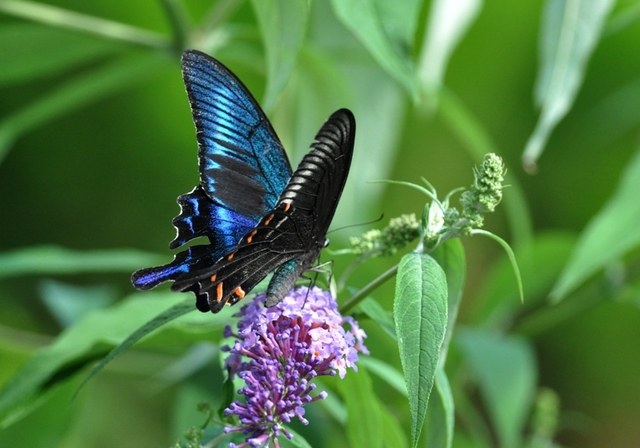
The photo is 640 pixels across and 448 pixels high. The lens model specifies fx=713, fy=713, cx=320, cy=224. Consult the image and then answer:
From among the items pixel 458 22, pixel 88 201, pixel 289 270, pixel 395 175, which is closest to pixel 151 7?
pixel 88 201

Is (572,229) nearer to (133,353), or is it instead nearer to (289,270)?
(133,353)

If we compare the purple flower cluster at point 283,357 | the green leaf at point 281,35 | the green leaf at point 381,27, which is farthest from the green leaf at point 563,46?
the purple flower cluster at point 283,357

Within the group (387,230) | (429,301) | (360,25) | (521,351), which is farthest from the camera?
(521,351)

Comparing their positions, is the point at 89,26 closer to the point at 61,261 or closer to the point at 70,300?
the point at 61,261

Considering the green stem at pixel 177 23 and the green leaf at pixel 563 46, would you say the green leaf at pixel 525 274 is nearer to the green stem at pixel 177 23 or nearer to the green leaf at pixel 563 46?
the green leaf at pixel 563 46

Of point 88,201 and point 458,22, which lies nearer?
point 458,22

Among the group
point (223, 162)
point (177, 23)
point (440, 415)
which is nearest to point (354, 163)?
point (177, 23)
